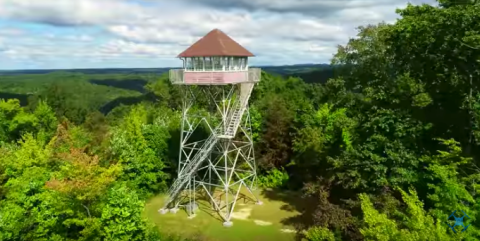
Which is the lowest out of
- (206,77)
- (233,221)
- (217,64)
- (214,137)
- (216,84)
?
(233,221)

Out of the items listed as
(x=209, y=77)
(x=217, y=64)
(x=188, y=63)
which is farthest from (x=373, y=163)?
(x=188, y=63)

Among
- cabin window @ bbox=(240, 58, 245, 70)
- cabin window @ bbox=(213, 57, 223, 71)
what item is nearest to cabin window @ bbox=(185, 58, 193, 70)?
cabin window @ bbox=(213, 57, 223, 71)

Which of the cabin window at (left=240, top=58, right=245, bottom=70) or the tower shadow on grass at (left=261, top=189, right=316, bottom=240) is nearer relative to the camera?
the tower shadow on grass at (left=261, top=189, right=316, bottom=240)

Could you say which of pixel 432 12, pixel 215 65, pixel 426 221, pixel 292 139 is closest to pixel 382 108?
pixel 432 12

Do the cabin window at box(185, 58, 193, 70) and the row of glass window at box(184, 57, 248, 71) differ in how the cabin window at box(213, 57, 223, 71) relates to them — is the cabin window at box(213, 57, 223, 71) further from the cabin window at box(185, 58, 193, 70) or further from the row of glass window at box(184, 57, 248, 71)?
the cabin window at box(185, 58, 193, 70)

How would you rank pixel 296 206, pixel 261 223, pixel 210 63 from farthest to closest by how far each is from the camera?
1. pixel 296 206
2. pixel 261 223
3. pixel 210 63

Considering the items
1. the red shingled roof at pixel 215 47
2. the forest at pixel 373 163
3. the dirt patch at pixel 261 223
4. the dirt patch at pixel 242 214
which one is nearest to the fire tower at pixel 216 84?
the red shingled roof at pixel 215 47

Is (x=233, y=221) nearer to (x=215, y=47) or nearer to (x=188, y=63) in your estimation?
(x=188, y=63)

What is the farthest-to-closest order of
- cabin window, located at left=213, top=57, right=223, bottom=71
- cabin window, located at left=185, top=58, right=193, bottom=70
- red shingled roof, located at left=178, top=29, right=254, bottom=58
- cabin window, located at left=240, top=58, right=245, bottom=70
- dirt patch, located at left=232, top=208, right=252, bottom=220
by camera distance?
dirt patch, located at left=232, top=208, right=252, bottom=220, cabin window, located at left=240, top=58, right=245, bottom=70, cabin window, located at left=185, top=58, right=193, bottom=70, cabin window, located at left=213, top=57, right=223, bottom=71, red shingled roof, located at left=178, top=29, right=254, bottom=58
